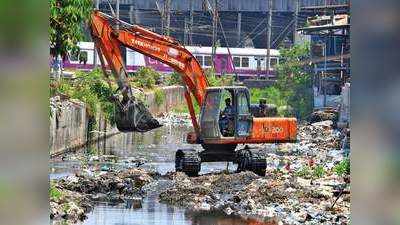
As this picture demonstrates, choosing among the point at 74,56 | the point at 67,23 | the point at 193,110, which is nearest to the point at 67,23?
the point at 67,23

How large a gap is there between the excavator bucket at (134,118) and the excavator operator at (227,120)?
0.47 meters

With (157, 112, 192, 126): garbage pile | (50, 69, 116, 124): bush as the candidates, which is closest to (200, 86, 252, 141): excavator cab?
(157, 112, 192, 126): garbage pile

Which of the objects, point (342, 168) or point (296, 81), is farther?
point (296, 81)

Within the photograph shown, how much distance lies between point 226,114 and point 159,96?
1.69 ft

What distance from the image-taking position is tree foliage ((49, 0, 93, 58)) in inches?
226

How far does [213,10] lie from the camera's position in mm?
5926

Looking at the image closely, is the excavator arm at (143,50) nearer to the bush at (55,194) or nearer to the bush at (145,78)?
the bush at (145,78)

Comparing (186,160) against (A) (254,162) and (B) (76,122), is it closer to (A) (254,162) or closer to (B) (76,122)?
(A) (254,162)

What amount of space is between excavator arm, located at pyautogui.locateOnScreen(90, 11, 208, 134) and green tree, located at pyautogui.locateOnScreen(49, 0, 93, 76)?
11cm

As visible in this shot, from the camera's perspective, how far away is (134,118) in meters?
6.00
